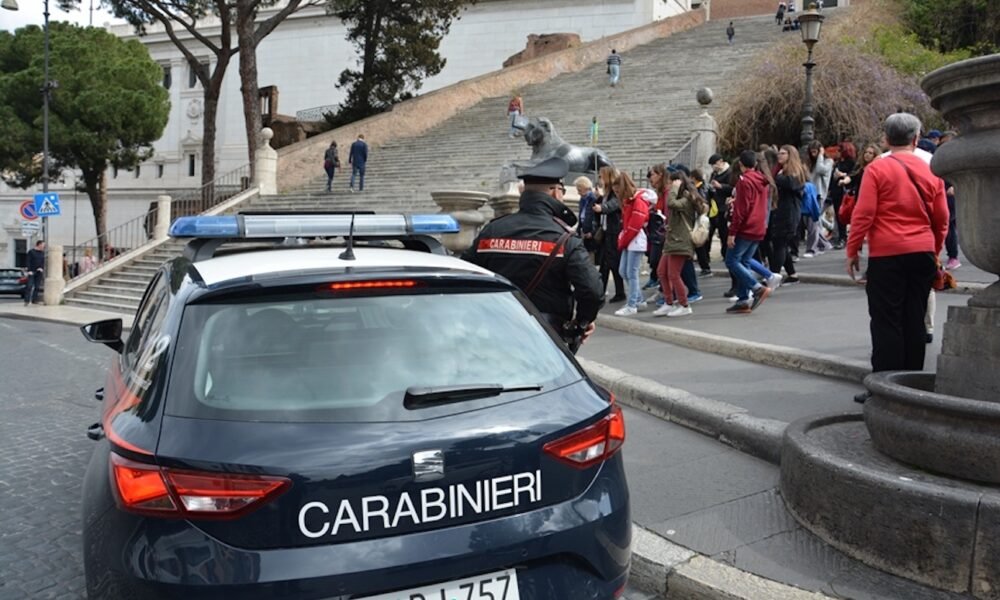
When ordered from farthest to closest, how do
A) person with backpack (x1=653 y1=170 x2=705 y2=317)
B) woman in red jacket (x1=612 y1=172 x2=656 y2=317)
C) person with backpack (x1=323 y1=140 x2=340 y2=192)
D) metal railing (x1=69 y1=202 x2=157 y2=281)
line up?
person with backpack (x1=323 y1=140 x2=340 y2=192), metal railing (x1=69 y1=202 x2=157 y2=281), woman in red jacket (x1=612 y1=172 x2=656 y2=317), person with backpack (x1=653 y1=170 x2=705 y2=317)

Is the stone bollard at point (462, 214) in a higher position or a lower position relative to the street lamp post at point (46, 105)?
lower

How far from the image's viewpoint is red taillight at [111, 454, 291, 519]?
205 cm

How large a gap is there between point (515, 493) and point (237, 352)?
0.93m

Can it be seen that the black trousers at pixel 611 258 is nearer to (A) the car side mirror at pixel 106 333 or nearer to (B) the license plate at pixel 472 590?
(A) the car side mirror at pixel 106 333

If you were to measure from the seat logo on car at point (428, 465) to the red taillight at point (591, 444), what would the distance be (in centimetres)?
35

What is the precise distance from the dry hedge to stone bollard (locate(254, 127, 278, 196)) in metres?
13.9

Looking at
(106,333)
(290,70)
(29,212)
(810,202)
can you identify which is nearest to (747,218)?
(810,202)

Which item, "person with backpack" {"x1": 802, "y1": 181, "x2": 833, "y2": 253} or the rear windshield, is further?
"person with backpack" {"x1": 802, "y1": 181, "x2": 833, "y2": 253}

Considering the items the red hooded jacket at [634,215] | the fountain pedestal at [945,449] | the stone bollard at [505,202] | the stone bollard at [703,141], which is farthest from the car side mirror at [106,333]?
the stone bollard at [703,141]

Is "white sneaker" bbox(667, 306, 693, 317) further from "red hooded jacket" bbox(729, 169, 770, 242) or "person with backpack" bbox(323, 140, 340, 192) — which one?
"person with backpack" bbox(323, 140, 340, 192)

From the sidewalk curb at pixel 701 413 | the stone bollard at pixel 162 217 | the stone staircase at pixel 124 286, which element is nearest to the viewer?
the sidewalk curb at pixel 701 413

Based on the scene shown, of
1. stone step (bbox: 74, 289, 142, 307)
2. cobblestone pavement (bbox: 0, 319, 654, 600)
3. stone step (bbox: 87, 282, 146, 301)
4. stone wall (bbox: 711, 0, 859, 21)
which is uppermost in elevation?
stone wall (bbox: 711, 0, 859, 21)

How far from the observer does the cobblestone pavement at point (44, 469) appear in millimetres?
3754

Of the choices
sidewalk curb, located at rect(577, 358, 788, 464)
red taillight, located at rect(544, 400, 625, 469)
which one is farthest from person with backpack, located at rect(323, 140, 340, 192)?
red taillight, located at rect(544, 400, 625, 469)
